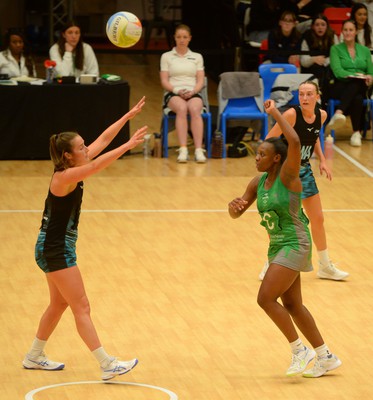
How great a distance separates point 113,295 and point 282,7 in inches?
407

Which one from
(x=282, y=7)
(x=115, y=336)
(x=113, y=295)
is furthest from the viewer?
(x=282, y=7)

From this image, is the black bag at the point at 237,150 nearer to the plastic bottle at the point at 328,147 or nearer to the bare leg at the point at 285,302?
the plastic bottle at the point at 328,147

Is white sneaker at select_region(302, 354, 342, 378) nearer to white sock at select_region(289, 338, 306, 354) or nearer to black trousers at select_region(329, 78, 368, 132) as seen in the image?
white sock at select_region(289, 338, 306, 354)

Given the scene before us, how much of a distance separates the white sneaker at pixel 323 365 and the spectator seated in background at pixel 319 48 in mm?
9129

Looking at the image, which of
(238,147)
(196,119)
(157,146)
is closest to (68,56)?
(157,146)

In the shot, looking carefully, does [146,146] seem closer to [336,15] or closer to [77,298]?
[336,15]

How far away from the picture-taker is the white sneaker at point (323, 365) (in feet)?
22.8

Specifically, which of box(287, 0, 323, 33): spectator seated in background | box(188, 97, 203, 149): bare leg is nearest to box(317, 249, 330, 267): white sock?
box(188, 97, 203, 149): bare leg

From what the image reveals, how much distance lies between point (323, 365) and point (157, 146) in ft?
25.8

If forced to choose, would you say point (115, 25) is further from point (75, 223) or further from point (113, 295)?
point (75, 223)

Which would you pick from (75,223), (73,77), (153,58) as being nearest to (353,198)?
(73,77)

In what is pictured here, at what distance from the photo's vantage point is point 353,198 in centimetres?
1222

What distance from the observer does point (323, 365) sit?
694 cm

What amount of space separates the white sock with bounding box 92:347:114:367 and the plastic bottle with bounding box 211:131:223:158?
311 inches
